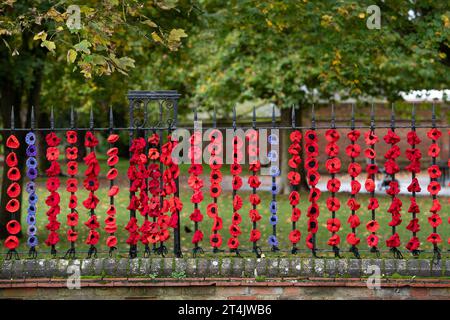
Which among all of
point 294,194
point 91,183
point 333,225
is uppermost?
point 91,183

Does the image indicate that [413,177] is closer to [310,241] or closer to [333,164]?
[333,164]

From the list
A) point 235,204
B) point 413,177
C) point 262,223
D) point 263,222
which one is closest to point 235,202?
point 235,204

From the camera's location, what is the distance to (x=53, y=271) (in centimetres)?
768

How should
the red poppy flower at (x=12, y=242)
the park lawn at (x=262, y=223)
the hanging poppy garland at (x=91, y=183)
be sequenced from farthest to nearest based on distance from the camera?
1. the park lawn at (x=262, y=223)
2. the hanging poppy garland at (x=91, y=183)
3. the red poppy flower at (x=12, y=242)

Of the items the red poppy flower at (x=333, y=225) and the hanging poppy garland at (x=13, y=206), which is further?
the red poppy flower at (x=333, y=225)

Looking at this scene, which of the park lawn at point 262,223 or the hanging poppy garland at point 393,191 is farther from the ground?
the hanging poppy garland at point 393,191

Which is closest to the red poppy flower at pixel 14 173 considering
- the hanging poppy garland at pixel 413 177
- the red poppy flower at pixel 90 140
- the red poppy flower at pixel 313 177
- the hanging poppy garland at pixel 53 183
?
the hanging poppy garland at pixel 53 183

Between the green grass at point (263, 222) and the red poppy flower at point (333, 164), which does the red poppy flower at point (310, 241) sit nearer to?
the green grass at point (263, 222)

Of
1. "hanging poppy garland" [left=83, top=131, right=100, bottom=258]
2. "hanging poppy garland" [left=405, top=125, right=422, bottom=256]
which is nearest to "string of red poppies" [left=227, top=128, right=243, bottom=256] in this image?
"hanging poppy garland" [left=83, top=131, right=100, bottom=258]

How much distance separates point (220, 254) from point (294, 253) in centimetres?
75

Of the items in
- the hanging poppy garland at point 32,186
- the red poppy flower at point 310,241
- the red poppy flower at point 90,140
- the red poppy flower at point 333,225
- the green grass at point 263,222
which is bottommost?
the green grass at point 263,222

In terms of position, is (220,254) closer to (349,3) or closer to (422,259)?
(422,259)

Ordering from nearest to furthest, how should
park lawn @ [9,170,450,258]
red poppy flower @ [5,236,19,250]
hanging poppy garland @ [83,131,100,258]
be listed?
1. red poppy flower @ [5,236,19,250]
2. hanging poppy garland @ [83,131,100,258]
3. park lawn @ [9,170,450,258]

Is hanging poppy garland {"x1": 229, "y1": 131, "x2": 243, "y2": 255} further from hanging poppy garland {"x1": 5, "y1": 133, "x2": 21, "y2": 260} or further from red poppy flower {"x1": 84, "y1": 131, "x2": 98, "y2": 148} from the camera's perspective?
hanging poppy garland {"x1": 5, "y1": 133, "x2": 21, "y2": 260}
